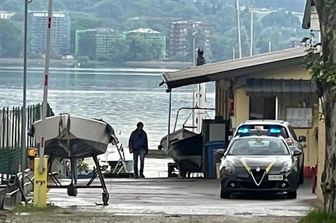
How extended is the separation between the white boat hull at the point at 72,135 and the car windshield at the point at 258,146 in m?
4.95

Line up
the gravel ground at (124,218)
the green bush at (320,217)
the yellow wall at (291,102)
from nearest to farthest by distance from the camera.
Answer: the green bush at (320,217) < the gravel ground at (124,218) < the yellow wall at (291,102)

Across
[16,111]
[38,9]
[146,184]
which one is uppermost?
[38,9]

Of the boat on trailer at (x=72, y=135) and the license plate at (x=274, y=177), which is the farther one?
the license plate at (x=274, y=177)

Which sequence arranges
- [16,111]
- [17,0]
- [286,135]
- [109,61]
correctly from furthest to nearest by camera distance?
[109,61] < [17,0] < [286,135] < [16,111]

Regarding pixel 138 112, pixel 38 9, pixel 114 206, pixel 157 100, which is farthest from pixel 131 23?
pixel 114 206

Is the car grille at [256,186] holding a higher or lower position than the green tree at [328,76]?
lower

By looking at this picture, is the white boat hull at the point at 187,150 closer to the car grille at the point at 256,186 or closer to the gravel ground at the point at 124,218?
the car grille at the point at 256,186

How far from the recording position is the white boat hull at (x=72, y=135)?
1716 cm

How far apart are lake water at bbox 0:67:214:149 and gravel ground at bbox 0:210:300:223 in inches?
934

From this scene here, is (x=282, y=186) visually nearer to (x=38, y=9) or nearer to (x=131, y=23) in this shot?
(x=38, y=9)

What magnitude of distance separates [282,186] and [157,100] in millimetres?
50379

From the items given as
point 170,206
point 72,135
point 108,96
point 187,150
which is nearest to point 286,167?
point 170,206

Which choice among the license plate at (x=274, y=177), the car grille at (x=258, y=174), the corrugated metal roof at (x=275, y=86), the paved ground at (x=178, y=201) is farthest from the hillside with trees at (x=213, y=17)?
the license plate at (x=274, y=177)

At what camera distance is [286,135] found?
987 inches
